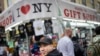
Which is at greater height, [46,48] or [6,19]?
[6,19]

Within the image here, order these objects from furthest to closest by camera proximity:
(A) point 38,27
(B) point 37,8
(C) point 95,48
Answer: (A) point 38,27 < (B) point 37,8 < (C) point 95,48

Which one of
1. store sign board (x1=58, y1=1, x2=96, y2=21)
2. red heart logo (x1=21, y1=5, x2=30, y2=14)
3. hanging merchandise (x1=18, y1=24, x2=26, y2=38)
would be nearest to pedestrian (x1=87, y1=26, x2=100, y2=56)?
red heart logo (x1=21, y1=5, x2=30, y2=14)

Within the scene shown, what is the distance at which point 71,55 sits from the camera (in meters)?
6.22

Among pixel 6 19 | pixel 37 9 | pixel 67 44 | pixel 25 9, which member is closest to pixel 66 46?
pixel 67 44

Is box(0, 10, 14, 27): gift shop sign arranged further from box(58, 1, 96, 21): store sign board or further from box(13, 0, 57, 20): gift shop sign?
box(58, 1, 96, 21): store sign board

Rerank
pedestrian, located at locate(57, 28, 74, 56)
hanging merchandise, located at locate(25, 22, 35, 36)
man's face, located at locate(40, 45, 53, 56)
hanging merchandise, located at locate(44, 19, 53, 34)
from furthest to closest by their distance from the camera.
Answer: hanging merchandise, located at locate(25, 22, 35, 36)
hanging merchandise, located at locate(44, 19, 53, 34)
pedestrian, located at locate(57, 28, 74, 56)
man's face, located at locate(40, 45, 53, 56)

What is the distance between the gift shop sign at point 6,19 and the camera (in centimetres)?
959

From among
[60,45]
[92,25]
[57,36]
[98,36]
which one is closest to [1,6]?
[92,25]

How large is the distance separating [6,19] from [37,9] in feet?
6.78

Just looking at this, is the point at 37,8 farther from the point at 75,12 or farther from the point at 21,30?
the point at 75,12

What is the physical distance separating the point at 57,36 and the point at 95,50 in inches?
155

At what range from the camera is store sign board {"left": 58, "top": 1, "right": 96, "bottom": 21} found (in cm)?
895

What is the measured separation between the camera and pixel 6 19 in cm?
998

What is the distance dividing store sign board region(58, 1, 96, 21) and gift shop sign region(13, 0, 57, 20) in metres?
0.42
